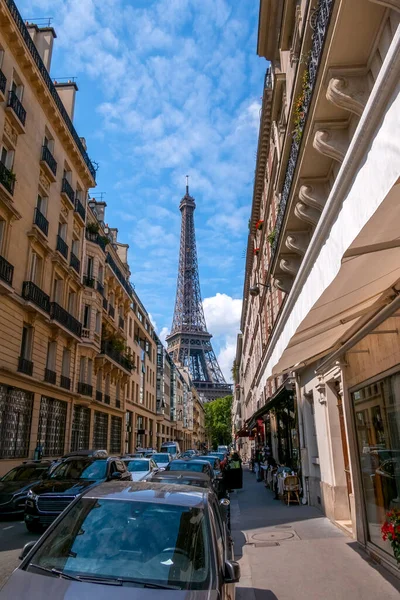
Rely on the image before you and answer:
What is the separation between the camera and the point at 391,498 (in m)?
7.07

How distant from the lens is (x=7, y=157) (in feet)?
68.3

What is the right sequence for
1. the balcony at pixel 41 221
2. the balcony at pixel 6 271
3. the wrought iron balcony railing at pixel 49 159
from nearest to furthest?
the balcony at pixel 6 271
the balcony at pixel 41 221
the wrought iron balcony railing at pixel 49 159

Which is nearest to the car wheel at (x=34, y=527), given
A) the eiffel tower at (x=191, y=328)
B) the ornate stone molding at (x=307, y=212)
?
the ornate stone molding at (x=307, y=212)

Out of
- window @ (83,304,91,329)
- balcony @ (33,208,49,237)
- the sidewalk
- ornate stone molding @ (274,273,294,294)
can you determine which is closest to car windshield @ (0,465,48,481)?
the sidewalk

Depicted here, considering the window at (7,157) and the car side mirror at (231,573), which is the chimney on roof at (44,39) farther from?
the car side mirror at (231,573)

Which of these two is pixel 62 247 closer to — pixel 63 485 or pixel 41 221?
pixel 41 221

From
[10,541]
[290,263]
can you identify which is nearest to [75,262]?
[290,263]

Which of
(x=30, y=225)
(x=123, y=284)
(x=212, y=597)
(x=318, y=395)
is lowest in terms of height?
(x=212, y=597)

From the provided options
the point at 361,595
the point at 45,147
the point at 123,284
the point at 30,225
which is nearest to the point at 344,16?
the point at 361,595

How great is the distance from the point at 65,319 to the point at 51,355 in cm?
227

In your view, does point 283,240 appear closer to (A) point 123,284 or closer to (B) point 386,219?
(B) point 386,219

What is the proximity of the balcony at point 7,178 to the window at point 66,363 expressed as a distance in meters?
10.6

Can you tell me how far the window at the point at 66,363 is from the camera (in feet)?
88.5

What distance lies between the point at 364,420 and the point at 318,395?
12.9ft
